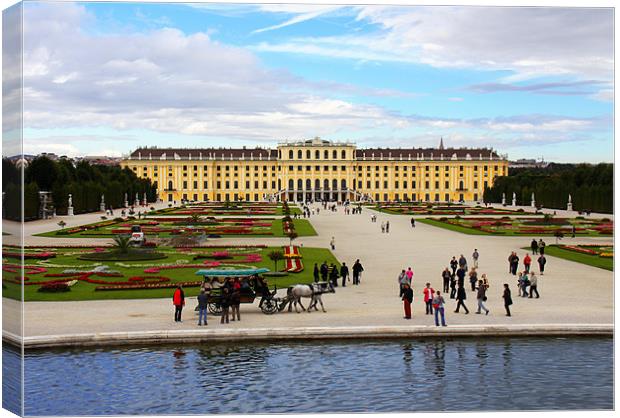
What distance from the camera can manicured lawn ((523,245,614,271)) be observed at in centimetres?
2645

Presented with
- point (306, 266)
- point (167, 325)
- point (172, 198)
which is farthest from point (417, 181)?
point (167, 325)

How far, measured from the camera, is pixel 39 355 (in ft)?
44.0

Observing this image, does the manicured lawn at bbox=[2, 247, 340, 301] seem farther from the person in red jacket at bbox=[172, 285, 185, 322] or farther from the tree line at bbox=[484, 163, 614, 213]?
the tree line at bbox=[484, 163, 614, 213]

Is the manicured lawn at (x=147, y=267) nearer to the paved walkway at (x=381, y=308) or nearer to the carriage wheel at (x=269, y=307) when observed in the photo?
the paved walkway at (x=381, y=308)

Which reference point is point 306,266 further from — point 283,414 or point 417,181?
point 417,181

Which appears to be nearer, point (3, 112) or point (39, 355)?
point (3, 112)

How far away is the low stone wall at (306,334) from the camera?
14070 millimetres

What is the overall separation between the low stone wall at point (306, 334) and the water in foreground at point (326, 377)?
10.5 inches

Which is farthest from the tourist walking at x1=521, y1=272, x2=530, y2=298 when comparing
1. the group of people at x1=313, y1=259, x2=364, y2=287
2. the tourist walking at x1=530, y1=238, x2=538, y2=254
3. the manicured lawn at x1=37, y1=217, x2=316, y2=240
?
the manicured lawn at x1=37, y1=217, x2=316, y2=240

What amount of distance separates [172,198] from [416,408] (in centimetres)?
Result: 11336

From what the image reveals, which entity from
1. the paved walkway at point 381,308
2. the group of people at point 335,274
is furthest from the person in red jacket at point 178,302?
the group of people at point 335,274

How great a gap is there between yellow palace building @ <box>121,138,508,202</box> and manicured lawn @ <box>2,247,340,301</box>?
9158 centimetres

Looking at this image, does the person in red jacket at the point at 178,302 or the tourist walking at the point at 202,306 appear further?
the person in red jacket at the point at 178,302

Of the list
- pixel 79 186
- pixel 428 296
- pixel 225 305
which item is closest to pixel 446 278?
pixel 428 296
